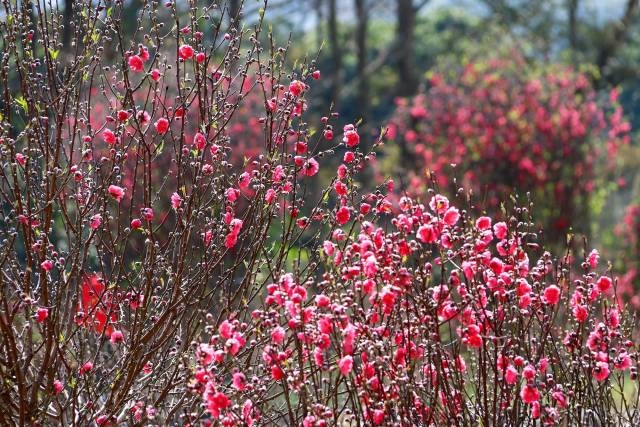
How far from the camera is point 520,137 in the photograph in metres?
11.4

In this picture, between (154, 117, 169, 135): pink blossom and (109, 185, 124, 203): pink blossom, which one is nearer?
(109, 185, 124, 203): pink blossom

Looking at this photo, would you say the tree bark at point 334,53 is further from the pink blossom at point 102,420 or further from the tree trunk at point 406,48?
the pink blossom at point 102,420

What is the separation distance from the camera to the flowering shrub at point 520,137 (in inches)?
443

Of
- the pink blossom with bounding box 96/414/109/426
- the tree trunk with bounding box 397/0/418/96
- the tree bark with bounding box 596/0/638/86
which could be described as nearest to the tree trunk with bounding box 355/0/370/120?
the tree trunk with bounding box 397/0/418/96

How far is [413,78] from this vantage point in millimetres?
16094

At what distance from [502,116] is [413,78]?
453cm

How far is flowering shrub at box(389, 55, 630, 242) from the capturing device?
1124 cm

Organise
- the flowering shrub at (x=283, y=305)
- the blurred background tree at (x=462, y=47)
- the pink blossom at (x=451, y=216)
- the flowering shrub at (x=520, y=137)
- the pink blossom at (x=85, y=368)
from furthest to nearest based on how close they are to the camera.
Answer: the blurred background tree at (x=462, y=47) → the flowering shrub at (x=520, y=137) → the pink blossom at (x=85, y=368) → the pink blossom at (x=451, y=216) → the flowering shrub at (x=283, y=305)

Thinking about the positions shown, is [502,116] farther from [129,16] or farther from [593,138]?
[129,16]

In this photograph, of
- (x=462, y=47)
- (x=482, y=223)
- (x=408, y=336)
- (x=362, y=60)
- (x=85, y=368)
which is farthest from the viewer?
(x=462, y=47)

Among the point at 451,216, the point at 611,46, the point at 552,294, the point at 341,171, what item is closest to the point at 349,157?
the point at 341,171

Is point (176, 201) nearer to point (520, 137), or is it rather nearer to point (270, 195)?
point (270, 195)

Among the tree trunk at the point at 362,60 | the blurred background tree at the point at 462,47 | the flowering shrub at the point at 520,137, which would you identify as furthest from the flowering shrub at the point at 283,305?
the tree trunk at the point at 362,60

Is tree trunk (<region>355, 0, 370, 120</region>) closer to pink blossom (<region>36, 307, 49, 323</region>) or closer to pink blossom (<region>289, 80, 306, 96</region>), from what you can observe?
pink blossom (<region>289, 80, 306, 96</region>)
